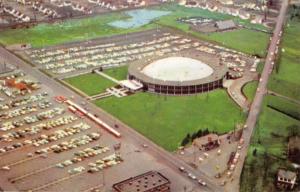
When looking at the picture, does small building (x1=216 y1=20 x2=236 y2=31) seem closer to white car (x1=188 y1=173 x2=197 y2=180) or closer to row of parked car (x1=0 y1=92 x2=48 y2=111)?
row of parked car (x1=0 y1=92 x2=48 y2=111)

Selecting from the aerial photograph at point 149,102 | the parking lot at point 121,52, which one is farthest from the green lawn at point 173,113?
the parking lot at point 121,52

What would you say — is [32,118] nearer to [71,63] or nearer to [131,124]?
[131,124]

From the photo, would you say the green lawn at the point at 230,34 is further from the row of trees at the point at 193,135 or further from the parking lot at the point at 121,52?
the row of trees at the point at 193,135

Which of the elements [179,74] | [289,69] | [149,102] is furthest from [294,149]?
[289,69]

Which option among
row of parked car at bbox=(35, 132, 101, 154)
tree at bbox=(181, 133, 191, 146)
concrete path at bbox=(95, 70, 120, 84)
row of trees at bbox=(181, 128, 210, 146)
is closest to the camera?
row of parked car at bbox=(35, 132, 101, 154)

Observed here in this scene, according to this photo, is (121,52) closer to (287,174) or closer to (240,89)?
(240,89)

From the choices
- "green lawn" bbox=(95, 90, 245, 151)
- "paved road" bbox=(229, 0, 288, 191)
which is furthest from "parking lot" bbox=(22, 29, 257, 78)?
"green lawn" bbox=(95, 90, 245, 151)

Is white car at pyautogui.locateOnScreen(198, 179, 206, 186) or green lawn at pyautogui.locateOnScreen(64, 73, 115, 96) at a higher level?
green lawn at pyautogui.locateOnScreen(64, 73, 115, 96)
